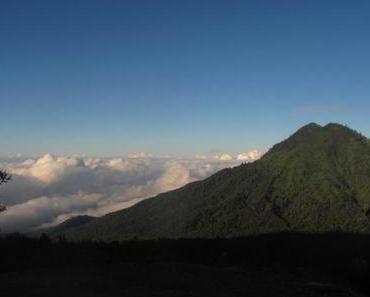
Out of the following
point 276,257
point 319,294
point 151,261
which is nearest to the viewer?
point 319,294

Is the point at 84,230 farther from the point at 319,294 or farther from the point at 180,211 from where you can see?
the point at 319,294

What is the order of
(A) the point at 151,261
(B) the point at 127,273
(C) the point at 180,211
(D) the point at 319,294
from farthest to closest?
1. (C) the point at 180,211
2. (A) the point at 151,261
3. (B) the point at 127,273
4. (D) the point at 319,294

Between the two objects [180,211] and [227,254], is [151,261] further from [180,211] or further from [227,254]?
[180,211]

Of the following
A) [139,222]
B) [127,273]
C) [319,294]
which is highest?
[139,222]

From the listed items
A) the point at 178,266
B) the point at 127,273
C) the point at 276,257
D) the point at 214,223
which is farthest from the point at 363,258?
the point at 214,223

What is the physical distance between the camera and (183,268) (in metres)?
18.0

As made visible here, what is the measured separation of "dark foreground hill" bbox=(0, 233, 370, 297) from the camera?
1568cm

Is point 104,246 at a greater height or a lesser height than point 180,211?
lesser

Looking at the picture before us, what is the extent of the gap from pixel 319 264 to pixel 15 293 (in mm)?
10432

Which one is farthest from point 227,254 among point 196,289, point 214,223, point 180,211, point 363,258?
point 180,211

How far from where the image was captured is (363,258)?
807 inches

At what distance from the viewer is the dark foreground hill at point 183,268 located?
15.7 m

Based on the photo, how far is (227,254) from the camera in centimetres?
2150

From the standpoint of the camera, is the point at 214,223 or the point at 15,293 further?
the point at 214,223
